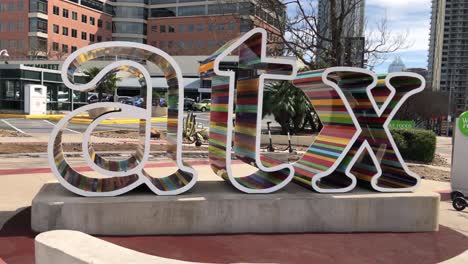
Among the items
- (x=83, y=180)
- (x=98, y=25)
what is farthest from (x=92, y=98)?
(x=98, y=25)

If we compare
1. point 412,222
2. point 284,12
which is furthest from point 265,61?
point 284,12

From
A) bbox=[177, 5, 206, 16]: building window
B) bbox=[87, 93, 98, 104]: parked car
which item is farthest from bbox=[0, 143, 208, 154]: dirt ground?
bbox=[177, 5, 206, 16]: building window

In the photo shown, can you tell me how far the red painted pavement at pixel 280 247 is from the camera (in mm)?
5289

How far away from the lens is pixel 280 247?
18.8 feet

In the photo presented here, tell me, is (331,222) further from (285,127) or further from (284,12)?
(285,127)

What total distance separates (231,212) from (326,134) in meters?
2.19

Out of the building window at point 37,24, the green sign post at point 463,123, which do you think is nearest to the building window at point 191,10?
the building window at point 37,24

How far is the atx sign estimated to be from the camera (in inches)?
244

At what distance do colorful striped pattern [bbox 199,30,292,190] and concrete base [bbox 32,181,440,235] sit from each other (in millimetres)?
291

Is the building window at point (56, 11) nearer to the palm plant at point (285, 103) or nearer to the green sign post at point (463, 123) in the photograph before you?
the palm plant at point (285, 103)

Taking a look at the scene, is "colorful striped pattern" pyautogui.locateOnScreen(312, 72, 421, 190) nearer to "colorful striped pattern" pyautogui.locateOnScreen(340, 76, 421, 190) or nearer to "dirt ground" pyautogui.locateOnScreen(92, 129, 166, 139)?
"colorful striped pattern" pyautogui.locateOnScreen(340, 76, 421, 190)

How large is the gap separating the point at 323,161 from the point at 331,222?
1033 millimetres

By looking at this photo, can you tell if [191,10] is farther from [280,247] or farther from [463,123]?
[280,247]

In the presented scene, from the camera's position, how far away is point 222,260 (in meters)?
5.18
